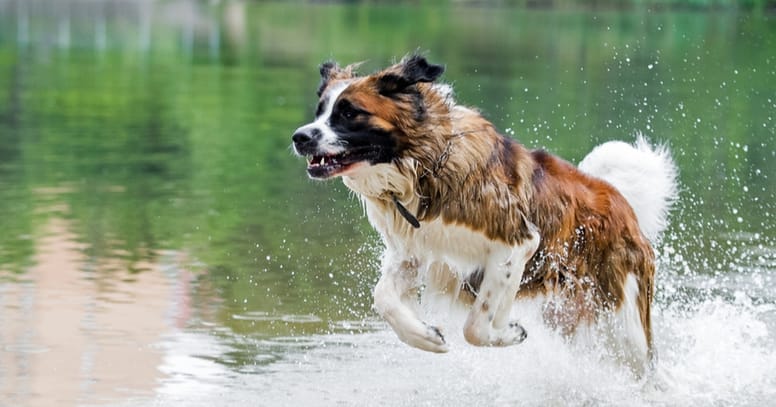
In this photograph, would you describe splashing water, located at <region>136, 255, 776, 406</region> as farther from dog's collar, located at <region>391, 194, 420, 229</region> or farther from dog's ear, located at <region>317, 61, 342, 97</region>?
dog's ear, located at <region>317, 61, 342, 97</region>

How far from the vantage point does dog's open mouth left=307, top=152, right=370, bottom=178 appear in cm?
706

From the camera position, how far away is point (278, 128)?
2020cm

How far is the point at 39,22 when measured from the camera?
5072cm

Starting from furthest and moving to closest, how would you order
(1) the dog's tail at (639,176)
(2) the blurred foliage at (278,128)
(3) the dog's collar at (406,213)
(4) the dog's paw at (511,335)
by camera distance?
(2) the blurred foliage at (278,128)
(1) the dog's tail at (639,176)
(4) the dog's paw at (511,335)
(3) the dog's collar at (406,213)

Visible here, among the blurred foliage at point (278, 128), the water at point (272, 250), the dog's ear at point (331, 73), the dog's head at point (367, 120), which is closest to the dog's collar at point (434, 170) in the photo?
the dog's head at point (367, 120)

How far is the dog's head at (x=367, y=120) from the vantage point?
7055 millimetres

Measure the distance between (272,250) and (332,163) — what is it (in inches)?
185

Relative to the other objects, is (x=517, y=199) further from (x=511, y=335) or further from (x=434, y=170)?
(x=511, y=335)

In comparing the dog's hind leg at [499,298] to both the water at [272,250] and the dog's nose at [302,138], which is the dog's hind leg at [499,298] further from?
the dog's nose at [302,138]

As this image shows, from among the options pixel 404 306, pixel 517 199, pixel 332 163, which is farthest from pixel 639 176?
pixel 332 163

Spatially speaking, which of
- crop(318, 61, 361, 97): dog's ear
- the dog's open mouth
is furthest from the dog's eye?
crop(318, 61, 361, 97): dog's ear

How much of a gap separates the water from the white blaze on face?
61.7 inches

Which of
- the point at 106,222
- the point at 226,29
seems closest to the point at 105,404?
the point at 106,222

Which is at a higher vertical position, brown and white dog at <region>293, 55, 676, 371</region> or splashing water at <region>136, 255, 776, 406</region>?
brown and white dog at <region>293, 55, 676, 371</region>
